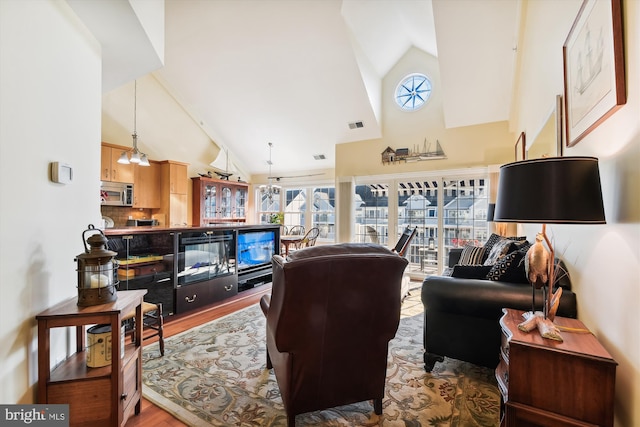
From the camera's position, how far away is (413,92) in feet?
18.5

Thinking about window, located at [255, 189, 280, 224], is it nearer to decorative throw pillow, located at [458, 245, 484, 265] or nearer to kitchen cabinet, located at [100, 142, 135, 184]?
kitchen cabinet, located at [100, 142, 135, 184]

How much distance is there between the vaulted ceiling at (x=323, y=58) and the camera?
404 centimetres

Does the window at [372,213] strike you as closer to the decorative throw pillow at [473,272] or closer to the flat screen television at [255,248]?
the flat screen television at [255,248]

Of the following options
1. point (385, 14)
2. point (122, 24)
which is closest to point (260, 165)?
point (385, 14)

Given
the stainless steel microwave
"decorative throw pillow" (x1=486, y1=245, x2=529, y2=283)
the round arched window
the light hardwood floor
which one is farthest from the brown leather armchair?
the stainless steel microwave

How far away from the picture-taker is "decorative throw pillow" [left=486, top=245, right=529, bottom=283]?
6.43 feet

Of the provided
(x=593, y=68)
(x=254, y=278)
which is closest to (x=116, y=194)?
(x=254, y=278)

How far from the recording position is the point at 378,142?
233 inches

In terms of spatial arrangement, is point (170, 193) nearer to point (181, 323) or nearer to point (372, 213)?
point (181, 323)

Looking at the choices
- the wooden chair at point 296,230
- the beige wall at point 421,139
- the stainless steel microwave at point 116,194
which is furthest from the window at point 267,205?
the stainless steel microwave at point 116,194

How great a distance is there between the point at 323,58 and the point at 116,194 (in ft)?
15.2

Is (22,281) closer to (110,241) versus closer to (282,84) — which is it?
(110,241)

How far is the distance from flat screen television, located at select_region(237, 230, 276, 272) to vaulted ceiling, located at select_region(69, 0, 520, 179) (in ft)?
9.52

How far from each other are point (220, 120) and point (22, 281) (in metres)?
6.21
